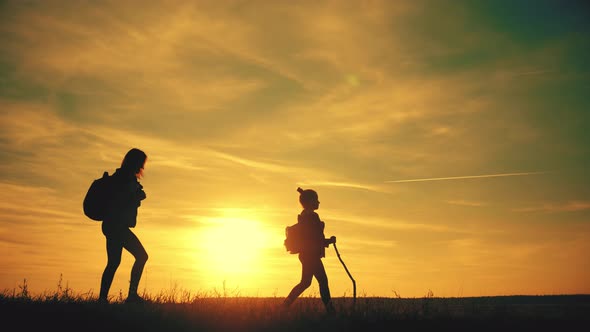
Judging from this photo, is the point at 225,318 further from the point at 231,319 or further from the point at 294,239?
the point at 294,239

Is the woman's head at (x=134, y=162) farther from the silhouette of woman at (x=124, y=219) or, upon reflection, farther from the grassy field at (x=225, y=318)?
the grassy field at (x=225, y=318)

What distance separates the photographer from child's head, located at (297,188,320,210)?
421 inches

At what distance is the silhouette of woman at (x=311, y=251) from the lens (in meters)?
10.5

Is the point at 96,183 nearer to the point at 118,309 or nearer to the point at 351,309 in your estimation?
the point at 118,309

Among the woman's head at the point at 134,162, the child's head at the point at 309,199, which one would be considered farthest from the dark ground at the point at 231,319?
the woman's head at the point at 134,162

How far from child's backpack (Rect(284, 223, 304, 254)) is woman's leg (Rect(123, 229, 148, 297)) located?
2423 mm

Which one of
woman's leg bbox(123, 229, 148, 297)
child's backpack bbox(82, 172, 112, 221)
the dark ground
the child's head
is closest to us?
the dark ground

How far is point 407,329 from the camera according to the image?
8.97 metres

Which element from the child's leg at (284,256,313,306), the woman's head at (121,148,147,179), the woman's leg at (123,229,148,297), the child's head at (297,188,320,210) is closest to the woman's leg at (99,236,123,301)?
the woman's leg at (123,229,148,297)

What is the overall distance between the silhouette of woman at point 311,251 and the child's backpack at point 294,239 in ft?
0.20

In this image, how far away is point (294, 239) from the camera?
1066cm

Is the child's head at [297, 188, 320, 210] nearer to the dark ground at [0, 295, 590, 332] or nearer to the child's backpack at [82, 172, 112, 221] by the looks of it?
the dark ground at [0, 295, 590, 332]

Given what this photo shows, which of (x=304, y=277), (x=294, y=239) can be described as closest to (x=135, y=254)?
(x=294, y=239)

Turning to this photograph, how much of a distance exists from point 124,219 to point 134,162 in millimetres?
956
